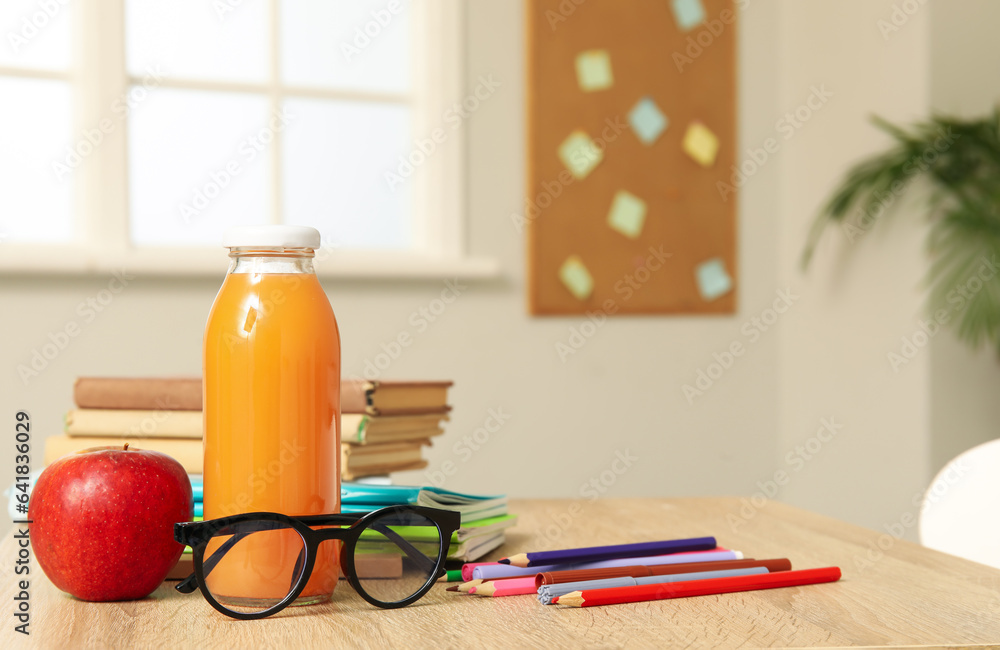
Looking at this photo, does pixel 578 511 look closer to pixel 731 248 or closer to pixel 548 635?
pixel 548 635

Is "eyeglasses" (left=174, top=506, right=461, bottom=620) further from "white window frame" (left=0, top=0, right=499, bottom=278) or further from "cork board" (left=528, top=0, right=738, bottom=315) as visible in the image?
"cork board" (left=528, top=0, right=738, bottom=315)

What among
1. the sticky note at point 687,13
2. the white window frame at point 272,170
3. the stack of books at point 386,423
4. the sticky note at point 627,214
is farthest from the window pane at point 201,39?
the stack of books at point 386,423

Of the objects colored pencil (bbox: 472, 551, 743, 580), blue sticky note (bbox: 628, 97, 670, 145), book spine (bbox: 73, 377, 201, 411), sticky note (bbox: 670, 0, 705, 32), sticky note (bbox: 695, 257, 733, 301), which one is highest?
sticky note (bbox: 670, 0, 705, 32)

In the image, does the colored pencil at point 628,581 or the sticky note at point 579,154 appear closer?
the colored pencil at point 628,581

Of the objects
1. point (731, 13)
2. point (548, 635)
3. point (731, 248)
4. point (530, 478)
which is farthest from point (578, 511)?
point (731, 13)

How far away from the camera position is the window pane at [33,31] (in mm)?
2086

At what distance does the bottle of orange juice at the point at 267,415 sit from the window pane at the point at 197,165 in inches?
67.8

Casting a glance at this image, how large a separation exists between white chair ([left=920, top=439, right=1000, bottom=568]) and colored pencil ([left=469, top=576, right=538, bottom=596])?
1.82 feet

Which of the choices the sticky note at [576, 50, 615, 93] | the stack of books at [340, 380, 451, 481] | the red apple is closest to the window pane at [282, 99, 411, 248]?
the sticky note at [576, 50, 615, 93]

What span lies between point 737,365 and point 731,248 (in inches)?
13.2

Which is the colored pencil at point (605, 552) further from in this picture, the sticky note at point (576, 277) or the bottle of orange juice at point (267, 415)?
the sticky note at point (576, 277)

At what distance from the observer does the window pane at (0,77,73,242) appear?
2.08 meters

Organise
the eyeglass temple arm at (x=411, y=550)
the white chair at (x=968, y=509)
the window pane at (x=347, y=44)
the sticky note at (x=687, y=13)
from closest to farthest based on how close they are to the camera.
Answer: the eyeglass temple arm at (x=411, y=550)
the white chair at (x=968, y=509)
the window pane at (x=347, y=44)
the sticky note at (x=687, y=13)

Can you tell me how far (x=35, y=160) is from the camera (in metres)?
2.09
